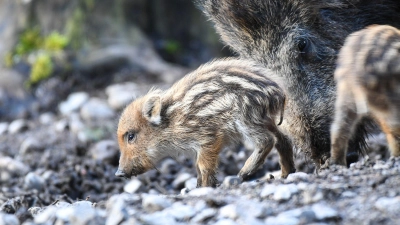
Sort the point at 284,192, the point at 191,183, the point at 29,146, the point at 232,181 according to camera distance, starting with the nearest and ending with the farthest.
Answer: the point at 284,192 → the point at 232,181 → the point at 191,183 → the point at 29,146

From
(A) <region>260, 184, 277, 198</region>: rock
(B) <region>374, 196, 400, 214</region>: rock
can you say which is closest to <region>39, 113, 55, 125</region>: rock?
(A) <region>260, 184, 277, 198</region>: rock

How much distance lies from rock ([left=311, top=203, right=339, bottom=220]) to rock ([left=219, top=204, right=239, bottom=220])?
38 centimetres

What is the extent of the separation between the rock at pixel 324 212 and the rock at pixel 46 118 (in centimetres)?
621

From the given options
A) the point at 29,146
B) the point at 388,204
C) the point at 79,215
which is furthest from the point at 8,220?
the point at 29,146

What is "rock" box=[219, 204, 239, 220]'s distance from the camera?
3402 millimetres

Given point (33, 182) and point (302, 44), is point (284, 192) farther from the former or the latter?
point (33, 182)

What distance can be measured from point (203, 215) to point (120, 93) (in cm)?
578

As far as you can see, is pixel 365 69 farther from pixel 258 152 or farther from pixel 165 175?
pixel 165 175

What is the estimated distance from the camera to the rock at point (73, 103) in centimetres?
927

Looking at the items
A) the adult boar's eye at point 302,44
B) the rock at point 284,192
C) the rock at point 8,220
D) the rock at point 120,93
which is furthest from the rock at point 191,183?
the rock at point 120,93

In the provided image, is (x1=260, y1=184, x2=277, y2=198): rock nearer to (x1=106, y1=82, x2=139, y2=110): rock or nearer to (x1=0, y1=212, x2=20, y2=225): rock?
(x1=0, y1=212, x2=20, y2=225): rock

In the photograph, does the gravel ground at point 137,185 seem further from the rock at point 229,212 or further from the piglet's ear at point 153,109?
the piglet's ear at point 153,109

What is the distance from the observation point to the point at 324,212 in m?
3.31

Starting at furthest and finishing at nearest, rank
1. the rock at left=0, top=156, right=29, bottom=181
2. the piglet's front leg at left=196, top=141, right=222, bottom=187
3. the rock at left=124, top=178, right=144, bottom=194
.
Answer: the rock at left=0, top=156, right=29, bottom=181
the rock at left=124, top=178, right=144, bottom=194
the piglet's front leg at left=196, top=141, right=222, bottom=187
